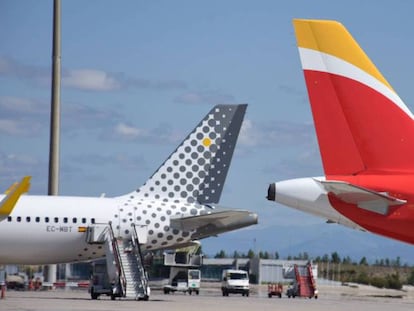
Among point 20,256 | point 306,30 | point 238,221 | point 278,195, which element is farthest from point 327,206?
point 20,256

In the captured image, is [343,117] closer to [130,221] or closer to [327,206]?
[327,206]

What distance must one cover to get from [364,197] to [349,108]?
6.27ft

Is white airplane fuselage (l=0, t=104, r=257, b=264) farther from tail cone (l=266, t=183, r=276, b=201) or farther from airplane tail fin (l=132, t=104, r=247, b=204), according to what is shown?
tail cone (l=266, t=183, r=276, b=201)

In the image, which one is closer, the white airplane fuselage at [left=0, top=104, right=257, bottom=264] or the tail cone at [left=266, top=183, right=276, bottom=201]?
the tail cone at [left=266, top=183, right=276, bottom=201]

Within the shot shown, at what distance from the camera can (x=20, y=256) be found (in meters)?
51.2

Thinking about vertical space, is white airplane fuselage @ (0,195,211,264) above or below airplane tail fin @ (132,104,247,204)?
below

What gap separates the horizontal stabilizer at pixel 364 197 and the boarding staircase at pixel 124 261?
94.5 feet

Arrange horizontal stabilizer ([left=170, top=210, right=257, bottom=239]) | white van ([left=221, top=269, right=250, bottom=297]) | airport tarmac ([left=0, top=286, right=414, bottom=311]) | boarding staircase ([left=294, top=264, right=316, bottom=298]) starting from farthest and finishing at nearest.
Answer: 1. white van ([left=221, top=269, right=250, bottom=297])
2. boarding staircase ([left=294, top=264, right=316, bottom=298])
3. horizontal stabilizer ([left=170, top=210, right=257, bottom=239])
4. airport tarmac ([left=0, top=286, right=414, bottom=311])

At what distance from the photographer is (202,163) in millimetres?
53375

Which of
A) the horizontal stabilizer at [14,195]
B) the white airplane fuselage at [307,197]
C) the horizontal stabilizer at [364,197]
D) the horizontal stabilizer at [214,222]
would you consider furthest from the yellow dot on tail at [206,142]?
the horizontal stabilizer at [364,197]

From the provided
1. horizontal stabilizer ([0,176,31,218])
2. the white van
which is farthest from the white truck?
horizontal stabilizer ([0,176,31,218])

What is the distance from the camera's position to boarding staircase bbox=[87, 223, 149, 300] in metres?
47.9

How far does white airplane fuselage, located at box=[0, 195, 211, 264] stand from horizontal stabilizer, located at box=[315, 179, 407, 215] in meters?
32.0

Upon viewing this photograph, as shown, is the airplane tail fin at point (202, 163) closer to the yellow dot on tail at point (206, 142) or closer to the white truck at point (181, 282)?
the yellow dot on tail at point (206, 142)
